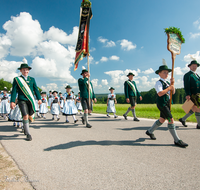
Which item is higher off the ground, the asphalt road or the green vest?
the green vest

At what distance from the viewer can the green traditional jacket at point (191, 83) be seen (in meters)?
5.41

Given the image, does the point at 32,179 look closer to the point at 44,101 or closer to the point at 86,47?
the point at 86,47

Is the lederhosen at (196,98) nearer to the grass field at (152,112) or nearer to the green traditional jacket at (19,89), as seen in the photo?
the grass field at (152,112)

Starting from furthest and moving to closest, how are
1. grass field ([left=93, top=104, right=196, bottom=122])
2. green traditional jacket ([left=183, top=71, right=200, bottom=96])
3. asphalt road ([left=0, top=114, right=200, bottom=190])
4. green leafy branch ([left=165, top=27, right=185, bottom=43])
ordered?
1. grass field ([left=93, top=104, right=196, bottom=122])
2. green traditional jacket ([left=183, top=71, right=200, bottom=96])
3. green leafy branch ([left=165, top=27, right=185, bottom=43])
4. asphalt road ([left=0, top=114, right=200, bottom=190])

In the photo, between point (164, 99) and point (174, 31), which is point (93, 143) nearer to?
point (164, 99)

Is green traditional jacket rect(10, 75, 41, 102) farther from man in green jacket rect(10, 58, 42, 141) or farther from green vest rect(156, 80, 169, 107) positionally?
green vest rect(156, 80, 169, 107)

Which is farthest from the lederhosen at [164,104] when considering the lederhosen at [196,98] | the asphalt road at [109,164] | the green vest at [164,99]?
the lederhosen at [196,98]

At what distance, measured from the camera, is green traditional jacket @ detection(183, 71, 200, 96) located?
5.41 meters

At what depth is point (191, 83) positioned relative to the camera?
548cm

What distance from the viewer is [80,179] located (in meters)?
2.35

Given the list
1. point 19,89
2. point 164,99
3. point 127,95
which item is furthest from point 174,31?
point 19,89

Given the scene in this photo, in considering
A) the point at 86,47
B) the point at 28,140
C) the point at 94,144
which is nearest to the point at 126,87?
the point at 86,47

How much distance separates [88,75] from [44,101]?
6689 mm

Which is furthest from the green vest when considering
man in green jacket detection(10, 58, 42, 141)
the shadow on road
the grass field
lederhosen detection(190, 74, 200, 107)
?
the grass field
